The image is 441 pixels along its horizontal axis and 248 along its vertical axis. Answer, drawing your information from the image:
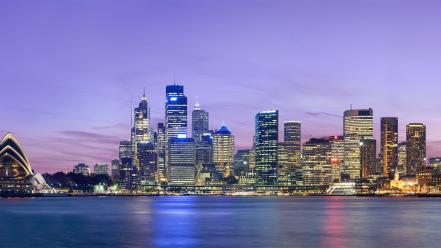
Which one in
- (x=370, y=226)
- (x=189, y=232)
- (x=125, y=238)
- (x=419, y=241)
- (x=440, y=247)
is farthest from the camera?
(x=370, y=226)

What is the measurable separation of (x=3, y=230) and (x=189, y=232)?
1902 centimetres

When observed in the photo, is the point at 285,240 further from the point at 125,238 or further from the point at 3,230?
the point at 3,230

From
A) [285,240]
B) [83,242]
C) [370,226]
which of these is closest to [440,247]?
[285,240]

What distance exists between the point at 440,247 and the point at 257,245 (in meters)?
14.4

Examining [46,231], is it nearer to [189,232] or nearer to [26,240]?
[26,240]

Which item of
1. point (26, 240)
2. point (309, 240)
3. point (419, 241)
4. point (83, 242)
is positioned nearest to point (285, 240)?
point (309, 240)

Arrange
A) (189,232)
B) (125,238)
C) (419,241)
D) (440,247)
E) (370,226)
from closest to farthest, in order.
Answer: (440,247)
(419,241)
(125,238)
(189,232)
(370,226)

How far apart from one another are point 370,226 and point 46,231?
113 feet

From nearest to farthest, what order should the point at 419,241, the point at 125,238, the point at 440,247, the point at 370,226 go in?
the point at 440,247 → the point at 419,241 → the point at 125,238 → the point at 370,226

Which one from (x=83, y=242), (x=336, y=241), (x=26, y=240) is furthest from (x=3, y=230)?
(x=336, y=241)

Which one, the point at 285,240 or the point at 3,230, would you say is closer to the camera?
the point at 285,240

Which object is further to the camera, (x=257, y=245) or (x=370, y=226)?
(x=370, y=226)

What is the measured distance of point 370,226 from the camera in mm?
78812

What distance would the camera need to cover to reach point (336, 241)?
61.4 meters
